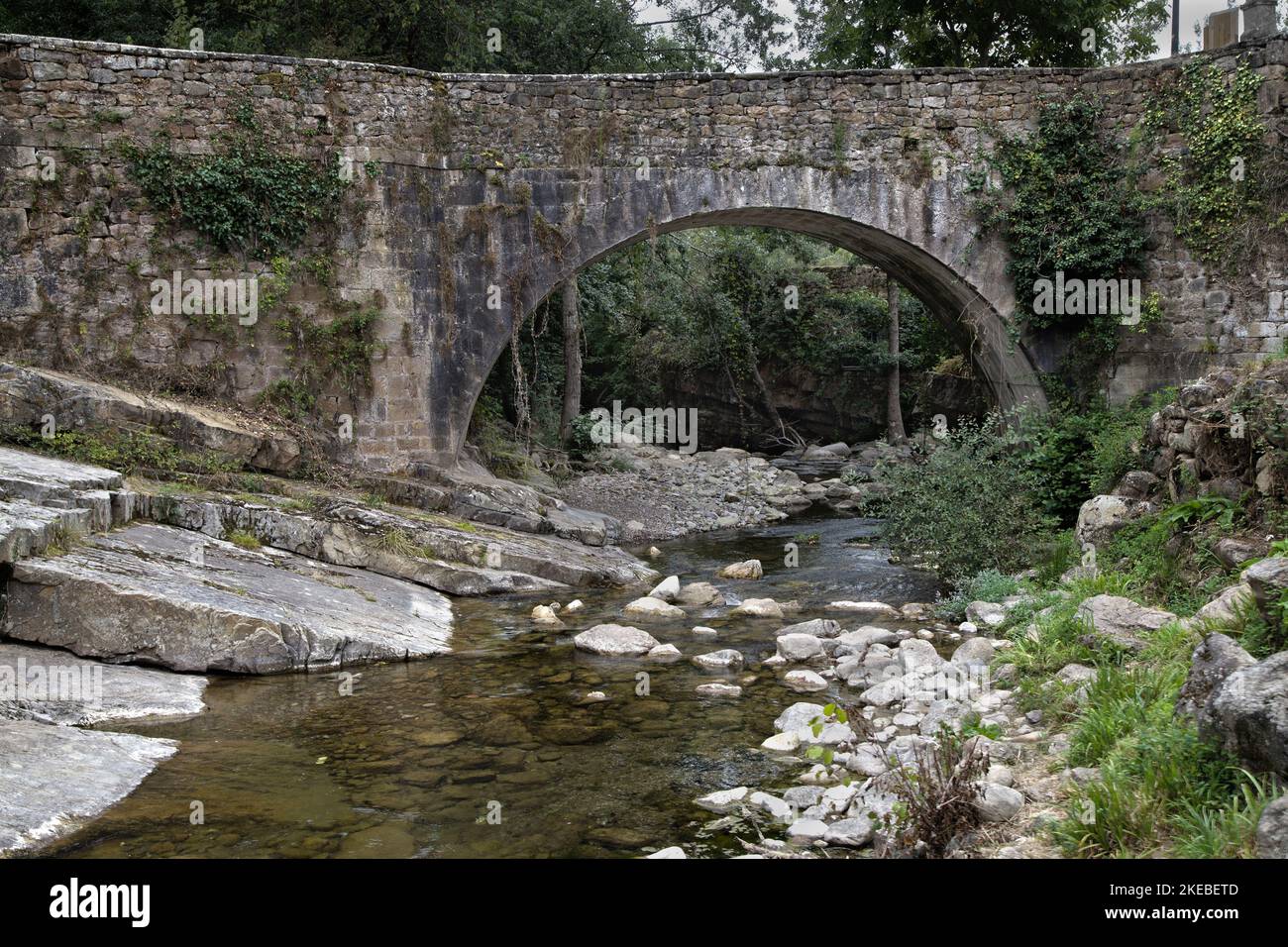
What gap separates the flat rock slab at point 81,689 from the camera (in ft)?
20.3

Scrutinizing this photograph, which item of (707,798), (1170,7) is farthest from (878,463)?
(1170,7)

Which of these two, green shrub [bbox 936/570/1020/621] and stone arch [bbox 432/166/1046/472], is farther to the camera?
stone arch [bbox 432/166/1046/472]

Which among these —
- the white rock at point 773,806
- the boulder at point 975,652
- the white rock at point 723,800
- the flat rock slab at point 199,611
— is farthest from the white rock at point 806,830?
the flat rock slab at point 199,611

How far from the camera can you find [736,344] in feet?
80.7

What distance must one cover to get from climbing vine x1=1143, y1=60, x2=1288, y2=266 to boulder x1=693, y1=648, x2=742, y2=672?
8.01m

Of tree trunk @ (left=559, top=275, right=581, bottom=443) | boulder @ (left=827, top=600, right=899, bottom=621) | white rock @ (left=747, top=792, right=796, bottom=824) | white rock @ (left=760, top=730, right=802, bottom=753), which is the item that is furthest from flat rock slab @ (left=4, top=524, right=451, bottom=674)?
tree trunk @ (left=559, top=275, right=581, bottom=443)

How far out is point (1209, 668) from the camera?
445cm

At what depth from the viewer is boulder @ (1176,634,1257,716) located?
14.1ft

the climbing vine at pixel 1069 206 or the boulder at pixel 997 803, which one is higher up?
the climbing vine at pixel 1069 206

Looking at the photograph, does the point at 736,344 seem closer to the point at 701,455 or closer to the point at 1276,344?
the point at 701,455

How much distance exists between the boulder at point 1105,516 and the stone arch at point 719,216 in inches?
169

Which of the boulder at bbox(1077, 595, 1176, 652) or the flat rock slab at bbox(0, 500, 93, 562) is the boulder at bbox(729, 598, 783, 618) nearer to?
the boulder at bbox(1077, 595, 1176, 652)

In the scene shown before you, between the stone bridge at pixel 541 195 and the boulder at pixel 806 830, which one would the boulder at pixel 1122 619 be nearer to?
the boulder at pixel 806 830

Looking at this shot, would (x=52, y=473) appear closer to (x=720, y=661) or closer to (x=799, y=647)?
(x=720, y=661)
